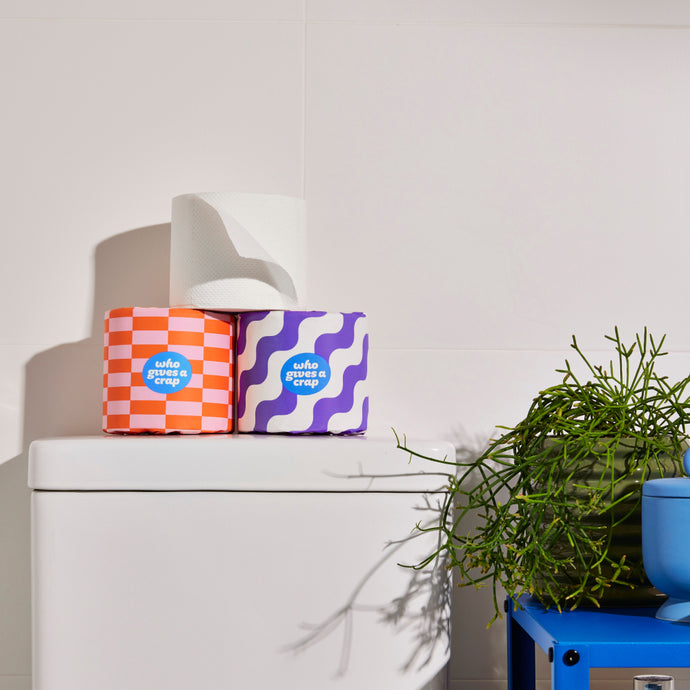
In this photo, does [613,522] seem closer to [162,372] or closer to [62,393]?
[162,372]

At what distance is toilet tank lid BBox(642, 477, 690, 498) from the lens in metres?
0.69

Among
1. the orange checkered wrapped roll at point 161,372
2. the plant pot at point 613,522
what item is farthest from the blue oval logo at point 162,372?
the plant pot at point 613,522

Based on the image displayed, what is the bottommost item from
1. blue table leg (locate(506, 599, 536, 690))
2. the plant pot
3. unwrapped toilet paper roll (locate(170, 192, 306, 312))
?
blue table leg (locate(506, 599, 536, 690))

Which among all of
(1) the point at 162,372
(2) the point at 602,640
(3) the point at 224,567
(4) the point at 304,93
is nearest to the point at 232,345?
(1) the point at 162,372

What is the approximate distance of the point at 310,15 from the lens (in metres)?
1.01

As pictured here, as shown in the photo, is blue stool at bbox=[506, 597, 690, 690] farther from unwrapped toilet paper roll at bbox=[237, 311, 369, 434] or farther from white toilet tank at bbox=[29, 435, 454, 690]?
unwrapped toilet paper roll at bbox=[237, 311, 369, 434]

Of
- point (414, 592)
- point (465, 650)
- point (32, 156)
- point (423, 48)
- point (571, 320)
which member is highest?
point (423, 48)

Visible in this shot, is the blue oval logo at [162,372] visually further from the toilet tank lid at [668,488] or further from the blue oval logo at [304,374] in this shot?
the toilet tank lid at [668,488]

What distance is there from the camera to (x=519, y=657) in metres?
0.87

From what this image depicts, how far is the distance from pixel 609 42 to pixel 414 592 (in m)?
0.71

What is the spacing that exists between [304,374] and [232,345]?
0.10 metres

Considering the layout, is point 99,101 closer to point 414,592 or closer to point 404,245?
point 404,245

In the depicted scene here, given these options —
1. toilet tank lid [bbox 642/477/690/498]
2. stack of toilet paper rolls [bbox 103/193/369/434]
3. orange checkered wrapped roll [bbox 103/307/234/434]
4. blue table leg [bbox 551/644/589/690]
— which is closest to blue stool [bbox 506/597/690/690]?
blue table leg [bbox 551/644/589/690]

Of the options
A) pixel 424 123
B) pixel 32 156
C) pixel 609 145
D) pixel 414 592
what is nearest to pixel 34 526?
pixel 414 592
